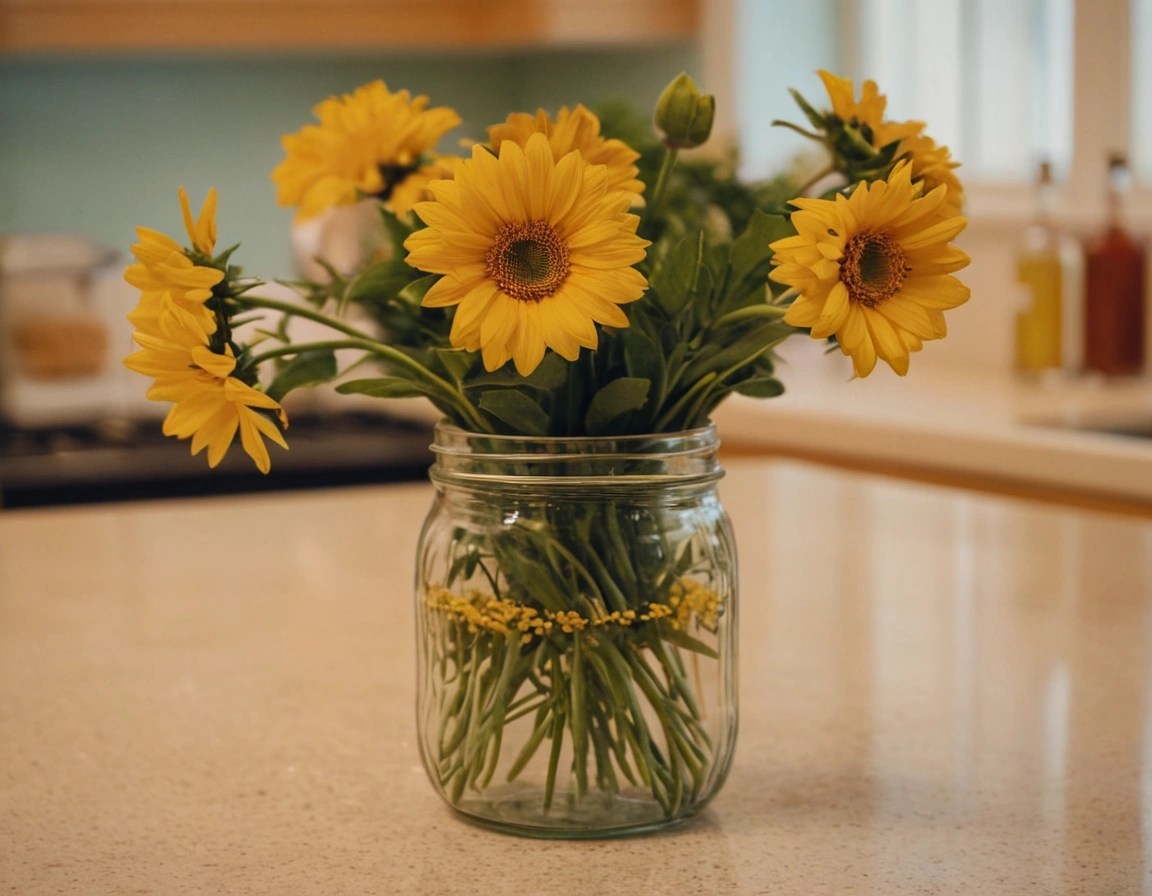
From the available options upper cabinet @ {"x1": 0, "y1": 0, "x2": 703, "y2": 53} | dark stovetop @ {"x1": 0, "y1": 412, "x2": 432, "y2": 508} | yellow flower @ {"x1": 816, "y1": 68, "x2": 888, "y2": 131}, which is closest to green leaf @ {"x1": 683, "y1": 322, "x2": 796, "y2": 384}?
yellow flower @ {"x1": 816, "y1": 68, "x2": 888, "y2": 131}

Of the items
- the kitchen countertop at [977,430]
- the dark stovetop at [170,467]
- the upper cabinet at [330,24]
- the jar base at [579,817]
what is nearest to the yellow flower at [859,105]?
the jar base at [579,817]

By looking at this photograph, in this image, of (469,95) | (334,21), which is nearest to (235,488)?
(334,21)

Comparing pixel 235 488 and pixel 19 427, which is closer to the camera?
pixel 235 488

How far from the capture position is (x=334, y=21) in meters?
3.24

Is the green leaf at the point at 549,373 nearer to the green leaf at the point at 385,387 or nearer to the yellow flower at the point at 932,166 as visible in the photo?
the green leaf at the point at 385,387

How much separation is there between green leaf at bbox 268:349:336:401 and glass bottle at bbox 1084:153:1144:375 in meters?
1.89

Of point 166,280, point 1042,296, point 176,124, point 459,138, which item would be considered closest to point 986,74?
point 1042,296

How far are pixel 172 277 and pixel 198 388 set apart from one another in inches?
1.7

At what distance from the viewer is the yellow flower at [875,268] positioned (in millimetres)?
566

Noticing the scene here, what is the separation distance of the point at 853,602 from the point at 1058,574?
0.18 metres

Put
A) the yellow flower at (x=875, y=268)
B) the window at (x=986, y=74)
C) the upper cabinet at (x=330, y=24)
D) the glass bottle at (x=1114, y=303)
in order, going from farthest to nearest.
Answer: the upper cabinet at (x=330, y=24) < the window at (x=986, y=74) < the glass bottle at (x=1114, y=303) < the yellow flower at (x=875, y=268)

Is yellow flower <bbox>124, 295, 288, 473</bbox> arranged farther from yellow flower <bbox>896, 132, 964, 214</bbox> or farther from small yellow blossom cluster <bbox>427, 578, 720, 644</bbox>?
yellow flower <bbox>896, 132, 964, 214</bbox>

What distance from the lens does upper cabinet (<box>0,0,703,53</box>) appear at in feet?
10.2

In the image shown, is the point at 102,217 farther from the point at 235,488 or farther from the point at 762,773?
the point at 762,773
